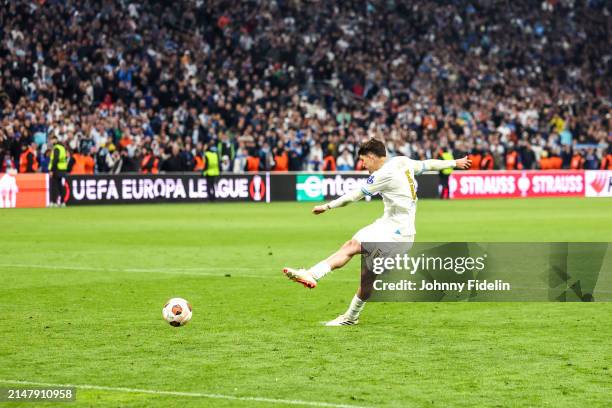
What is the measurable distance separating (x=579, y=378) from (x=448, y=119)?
38.4m

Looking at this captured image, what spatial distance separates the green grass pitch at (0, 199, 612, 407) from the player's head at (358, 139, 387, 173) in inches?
64.5

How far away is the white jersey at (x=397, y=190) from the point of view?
1086cm

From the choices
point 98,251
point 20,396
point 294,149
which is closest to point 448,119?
point 294,149

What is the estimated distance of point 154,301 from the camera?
13.1 m

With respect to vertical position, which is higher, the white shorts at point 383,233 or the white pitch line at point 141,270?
the white shorts at point 383,233

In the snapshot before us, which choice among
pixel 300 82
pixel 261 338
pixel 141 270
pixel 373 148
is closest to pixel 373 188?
pixel 373 148

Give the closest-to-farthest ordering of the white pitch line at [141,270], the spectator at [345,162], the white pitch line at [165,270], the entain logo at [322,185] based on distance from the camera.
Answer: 1. the white pitch line at [165,270]
2. the white pitch line at [141,270]
3. the entain logo at [322,185]
4. the spectator at [345,162]

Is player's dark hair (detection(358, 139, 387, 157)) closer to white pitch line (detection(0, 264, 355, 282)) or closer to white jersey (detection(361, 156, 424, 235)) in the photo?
white jersey (detection(361, 156, 424, 235))

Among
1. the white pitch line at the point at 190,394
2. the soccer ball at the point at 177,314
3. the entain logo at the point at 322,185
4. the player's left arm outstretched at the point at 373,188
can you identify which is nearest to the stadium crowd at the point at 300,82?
the entain logo at the point at 322,185

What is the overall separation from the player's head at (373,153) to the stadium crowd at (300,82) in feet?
85.0

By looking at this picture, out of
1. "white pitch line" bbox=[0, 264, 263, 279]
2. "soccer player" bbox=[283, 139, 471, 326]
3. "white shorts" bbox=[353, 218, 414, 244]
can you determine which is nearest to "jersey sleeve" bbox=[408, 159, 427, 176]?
"soccer player" bbox=[283, 139, 471, 326]

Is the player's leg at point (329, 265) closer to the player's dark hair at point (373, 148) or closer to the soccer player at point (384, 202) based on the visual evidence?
the soccer player at point (384, 202)

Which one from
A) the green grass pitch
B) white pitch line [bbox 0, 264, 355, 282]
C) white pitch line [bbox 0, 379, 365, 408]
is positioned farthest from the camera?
white pitch line [bbox 0, 264, 355, 282]

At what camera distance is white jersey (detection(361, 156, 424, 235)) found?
10.9 metres
